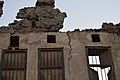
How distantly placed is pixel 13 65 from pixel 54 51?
1.70m

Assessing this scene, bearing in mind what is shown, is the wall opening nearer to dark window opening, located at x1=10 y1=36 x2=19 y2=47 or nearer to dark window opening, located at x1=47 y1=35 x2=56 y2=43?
dark window opening, located at x1=47 y1=35 x2=56 y2=43

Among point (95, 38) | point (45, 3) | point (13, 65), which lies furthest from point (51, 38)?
point (45, 3)

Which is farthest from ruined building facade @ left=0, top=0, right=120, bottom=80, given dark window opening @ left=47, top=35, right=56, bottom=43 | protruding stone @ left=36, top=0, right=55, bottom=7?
protruding stone @ left=36, top=0, right=55, bottom=7

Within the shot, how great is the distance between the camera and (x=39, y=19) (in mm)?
13195

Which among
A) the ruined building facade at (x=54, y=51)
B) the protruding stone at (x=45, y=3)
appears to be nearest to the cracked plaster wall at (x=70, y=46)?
the ruined building facade at (x=54, y=51)

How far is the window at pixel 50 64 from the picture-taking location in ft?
36.8

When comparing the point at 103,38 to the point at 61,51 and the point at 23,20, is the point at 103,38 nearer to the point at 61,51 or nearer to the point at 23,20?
the point at 61,51

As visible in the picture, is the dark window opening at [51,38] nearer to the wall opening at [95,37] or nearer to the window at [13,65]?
the window at [13,65]

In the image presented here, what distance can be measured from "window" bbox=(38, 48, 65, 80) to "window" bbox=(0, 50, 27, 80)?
63cm

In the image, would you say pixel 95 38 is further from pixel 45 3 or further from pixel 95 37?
pixel 45 3

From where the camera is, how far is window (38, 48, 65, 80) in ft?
36.8

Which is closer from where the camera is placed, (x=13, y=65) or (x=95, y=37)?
(x=13, y=65)

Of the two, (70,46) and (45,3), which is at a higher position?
(45,3)

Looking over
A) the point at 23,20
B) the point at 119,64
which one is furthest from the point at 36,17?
the point at 119,64
